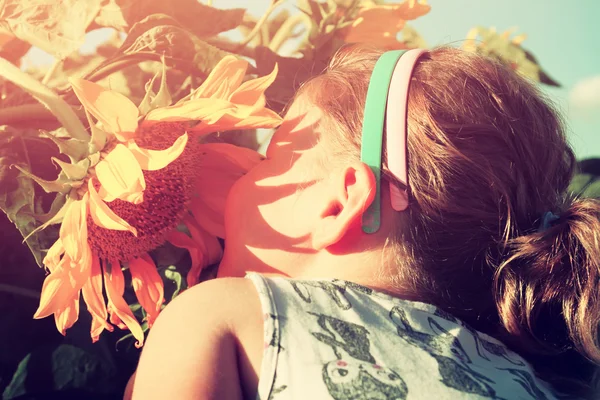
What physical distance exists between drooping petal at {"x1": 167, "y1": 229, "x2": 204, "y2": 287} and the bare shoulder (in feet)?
0.48

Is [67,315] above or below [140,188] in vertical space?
below

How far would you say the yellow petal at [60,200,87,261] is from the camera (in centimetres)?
65

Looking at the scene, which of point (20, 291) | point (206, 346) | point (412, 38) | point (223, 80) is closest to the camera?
point (206, 346)

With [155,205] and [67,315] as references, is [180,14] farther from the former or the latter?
[67,315]

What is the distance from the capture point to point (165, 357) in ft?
1.95

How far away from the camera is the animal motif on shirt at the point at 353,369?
0.58 m

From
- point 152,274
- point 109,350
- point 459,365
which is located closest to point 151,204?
point 152,274

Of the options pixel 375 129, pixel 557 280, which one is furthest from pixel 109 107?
pixel 557 280

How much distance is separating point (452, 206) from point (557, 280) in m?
0.15

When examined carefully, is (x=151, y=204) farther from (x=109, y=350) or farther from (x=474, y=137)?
(x=474, y=137)

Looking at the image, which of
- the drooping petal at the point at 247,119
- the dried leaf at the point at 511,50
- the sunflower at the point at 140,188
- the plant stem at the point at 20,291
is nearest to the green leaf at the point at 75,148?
the sunflower at the point at 140,188

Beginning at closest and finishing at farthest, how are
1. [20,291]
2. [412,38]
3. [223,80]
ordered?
1. [223,80]
2. [20,291]
3. [412,38]

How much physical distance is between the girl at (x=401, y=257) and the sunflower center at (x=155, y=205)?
0.18 feet

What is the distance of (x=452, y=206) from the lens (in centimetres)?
76
